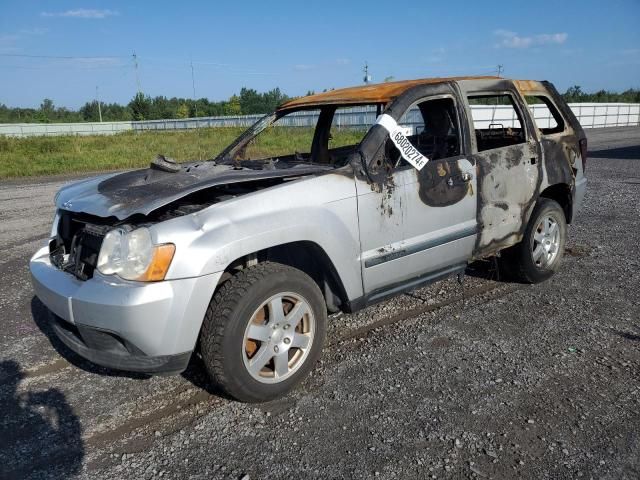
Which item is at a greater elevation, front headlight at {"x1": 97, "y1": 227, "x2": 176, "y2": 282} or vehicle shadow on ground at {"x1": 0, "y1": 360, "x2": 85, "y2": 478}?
front headlight at {"x1": 97, "y1": 227, "x2": 176, "y2": 282}

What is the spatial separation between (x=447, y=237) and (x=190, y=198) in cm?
183

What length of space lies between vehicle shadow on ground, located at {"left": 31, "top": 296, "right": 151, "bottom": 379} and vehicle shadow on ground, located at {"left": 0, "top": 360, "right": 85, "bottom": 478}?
1.03ft

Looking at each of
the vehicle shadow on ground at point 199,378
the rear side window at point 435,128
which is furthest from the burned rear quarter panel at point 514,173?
the vehicle shadow on ground at point 199,378

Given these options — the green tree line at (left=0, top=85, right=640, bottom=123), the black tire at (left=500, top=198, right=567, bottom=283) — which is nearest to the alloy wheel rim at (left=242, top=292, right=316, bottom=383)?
the black tire at (left=500, top=198, right=567, bottom=283)

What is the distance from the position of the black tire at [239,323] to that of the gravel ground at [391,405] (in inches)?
6.4

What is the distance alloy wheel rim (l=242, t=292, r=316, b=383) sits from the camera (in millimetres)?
2928

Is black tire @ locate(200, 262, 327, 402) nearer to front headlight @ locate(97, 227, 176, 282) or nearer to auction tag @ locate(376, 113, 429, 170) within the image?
front headlight @ locate(97, 227, 176, 282)

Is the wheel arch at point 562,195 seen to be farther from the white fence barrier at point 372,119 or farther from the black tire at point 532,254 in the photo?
the white fence barrier at point 372,119

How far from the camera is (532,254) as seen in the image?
4.68 metres

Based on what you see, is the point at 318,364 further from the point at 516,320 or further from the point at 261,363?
the point at 516,320

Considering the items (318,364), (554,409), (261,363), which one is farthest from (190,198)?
(554,409)

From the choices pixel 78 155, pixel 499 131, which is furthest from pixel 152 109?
pixel 499 131

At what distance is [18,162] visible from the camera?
20.1 meters

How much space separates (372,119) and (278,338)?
2.11m
